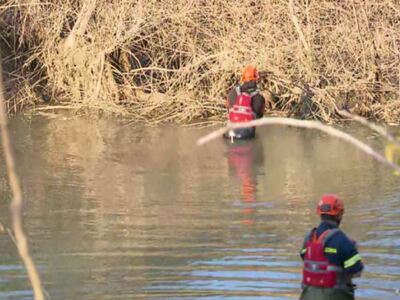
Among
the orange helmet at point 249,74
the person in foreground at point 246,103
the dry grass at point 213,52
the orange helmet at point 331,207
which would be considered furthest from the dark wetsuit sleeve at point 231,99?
the orange helmet at point 331,207

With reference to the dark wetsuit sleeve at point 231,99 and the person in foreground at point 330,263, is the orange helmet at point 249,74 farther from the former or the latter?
the person in foreground at point 330,263

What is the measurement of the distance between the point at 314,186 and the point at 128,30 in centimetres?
646

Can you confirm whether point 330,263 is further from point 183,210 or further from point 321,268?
point 183,210

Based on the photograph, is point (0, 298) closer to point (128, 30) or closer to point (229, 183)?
point (229, 183)

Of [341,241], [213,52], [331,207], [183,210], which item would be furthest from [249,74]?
[341,241]

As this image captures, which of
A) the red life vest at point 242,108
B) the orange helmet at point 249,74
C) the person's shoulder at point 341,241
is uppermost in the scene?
the orange helmet at point 249,74

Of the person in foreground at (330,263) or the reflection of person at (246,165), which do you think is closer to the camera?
the person in foreground at (330,263)

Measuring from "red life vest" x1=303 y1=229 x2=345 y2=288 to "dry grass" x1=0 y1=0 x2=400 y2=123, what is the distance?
31.5ft

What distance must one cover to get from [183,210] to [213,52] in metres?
6.68

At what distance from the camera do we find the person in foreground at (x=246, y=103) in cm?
1482

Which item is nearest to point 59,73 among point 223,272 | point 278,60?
point 278,60

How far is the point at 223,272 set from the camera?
841 centimetres

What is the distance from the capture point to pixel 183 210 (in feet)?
35.3

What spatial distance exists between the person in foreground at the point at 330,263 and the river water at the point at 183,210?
138cm
